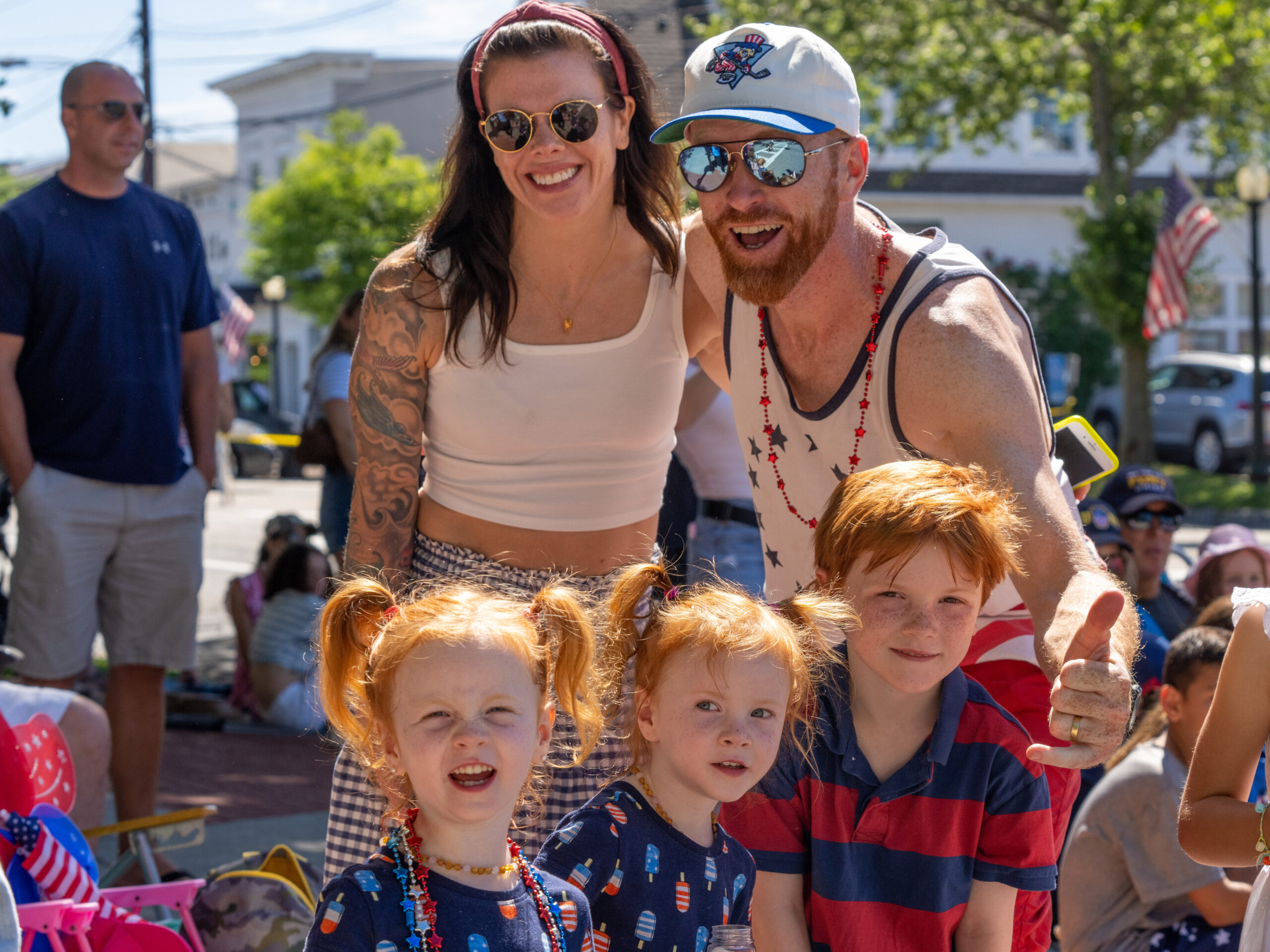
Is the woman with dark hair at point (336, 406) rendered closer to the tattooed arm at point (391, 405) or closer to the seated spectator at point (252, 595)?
the seated spectator at point (252, 595)

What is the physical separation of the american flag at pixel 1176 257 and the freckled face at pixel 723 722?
1675cm

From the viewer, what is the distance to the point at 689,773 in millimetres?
2170

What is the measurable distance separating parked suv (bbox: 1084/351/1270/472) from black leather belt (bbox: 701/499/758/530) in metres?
18.3

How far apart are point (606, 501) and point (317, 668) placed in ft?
2.66

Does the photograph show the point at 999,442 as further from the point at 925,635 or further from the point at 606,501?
the point at 606,501

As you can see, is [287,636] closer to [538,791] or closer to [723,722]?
[538,791]

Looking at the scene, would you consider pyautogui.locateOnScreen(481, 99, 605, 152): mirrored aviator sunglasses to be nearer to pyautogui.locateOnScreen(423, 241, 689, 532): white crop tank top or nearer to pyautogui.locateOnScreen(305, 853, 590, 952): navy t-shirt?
pyautogui.locateOnScreen(423, 241, 689, 532): white crop tank top

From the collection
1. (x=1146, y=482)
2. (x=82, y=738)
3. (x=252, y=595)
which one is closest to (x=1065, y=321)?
(x=252, y=595)

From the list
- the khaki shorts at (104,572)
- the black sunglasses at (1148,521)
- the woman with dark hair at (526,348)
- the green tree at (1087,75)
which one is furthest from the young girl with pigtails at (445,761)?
the green tree at (1087,75)

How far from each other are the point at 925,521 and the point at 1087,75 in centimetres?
2059

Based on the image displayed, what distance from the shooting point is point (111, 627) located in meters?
4.77

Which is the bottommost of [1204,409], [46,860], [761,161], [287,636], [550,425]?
[1204,409]

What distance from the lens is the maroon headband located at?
2902 mm

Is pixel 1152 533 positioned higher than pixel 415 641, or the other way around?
pixel 415 641
